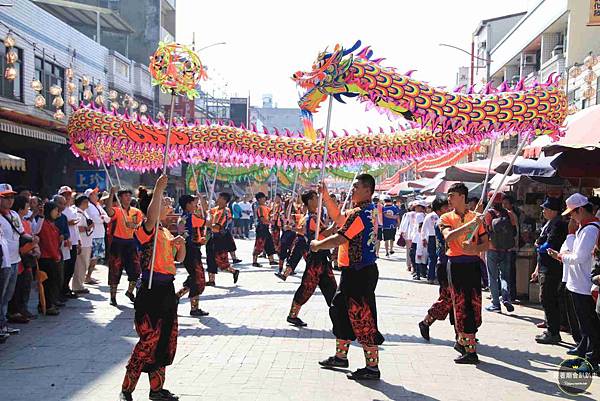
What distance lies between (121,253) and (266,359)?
415 centimetres

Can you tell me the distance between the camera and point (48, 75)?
790 inches

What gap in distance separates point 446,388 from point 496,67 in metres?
29.7

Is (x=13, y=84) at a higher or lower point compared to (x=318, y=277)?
higher

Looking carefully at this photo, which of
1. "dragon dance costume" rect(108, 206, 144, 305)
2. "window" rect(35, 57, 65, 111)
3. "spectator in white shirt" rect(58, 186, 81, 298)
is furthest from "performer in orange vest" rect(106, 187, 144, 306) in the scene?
"window" rect(35, 57, 65, 111)

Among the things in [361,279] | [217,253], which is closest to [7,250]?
[361,279]

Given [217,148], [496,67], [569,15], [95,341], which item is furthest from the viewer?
[496,67]

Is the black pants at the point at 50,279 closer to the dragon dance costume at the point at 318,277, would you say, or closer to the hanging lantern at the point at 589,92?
the dragon dance costume at the point at 318,277

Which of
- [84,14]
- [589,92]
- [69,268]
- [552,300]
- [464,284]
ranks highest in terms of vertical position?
[84,14]

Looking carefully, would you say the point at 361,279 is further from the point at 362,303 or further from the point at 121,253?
the point at 121,253

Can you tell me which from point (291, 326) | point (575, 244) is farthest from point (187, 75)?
point (575, 244)

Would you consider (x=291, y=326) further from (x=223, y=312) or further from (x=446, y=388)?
(x=446, y=388)

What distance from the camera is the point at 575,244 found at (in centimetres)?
641

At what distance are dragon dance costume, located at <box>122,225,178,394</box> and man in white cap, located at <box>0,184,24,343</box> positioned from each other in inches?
105

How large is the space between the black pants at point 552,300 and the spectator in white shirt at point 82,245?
24.7 ft
